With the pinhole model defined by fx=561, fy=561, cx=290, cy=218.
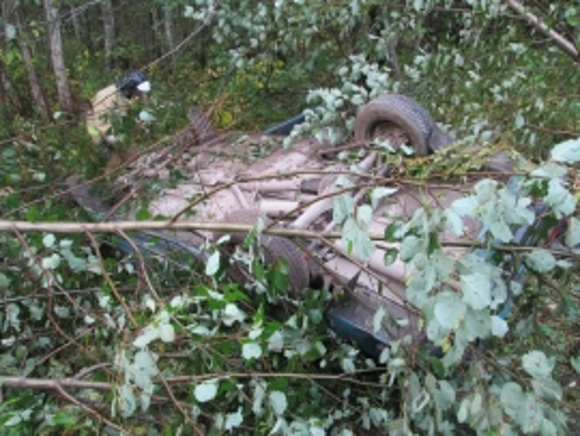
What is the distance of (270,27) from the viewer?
4.38 m

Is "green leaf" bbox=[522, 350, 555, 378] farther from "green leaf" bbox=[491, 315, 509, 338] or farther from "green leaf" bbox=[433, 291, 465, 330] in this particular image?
"green leaf" bbox=[433, 291, 465, 330]

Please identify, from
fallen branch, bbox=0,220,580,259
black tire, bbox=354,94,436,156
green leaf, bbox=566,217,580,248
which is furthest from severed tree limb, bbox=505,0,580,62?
green leaf, bbox=566,217,580,248

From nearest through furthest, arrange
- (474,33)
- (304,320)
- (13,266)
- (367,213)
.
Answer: (367,213)
(304,320)
(13,266)
(474,33)

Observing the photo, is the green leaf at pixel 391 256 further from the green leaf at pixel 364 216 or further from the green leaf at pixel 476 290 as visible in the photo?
the green leaf at pixel 476 290

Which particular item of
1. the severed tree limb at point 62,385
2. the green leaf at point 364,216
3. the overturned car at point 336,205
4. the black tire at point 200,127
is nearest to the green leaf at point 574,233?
the overturned car at point 336,205

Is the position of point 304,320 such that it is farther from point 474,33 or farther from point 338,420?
point 474,33

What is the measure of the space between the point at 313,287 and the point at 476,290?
6.42 feet

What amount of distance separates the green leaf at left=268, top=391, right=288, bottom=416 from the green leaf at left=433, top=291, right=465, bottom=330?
0.74 metres

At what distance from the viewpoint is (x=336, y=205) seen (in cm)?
150

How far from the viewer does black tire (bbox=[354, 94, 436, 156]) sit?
3.83 meters

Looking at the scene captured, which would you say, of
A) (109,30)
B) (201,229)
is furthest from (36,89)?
(201,229)

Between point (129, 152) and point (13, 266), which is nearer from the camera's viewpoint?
point (13, 266)

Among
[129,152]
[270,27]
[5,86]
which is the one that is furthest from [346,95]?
[5,86]

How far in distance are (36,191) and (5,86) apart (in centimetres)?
511
